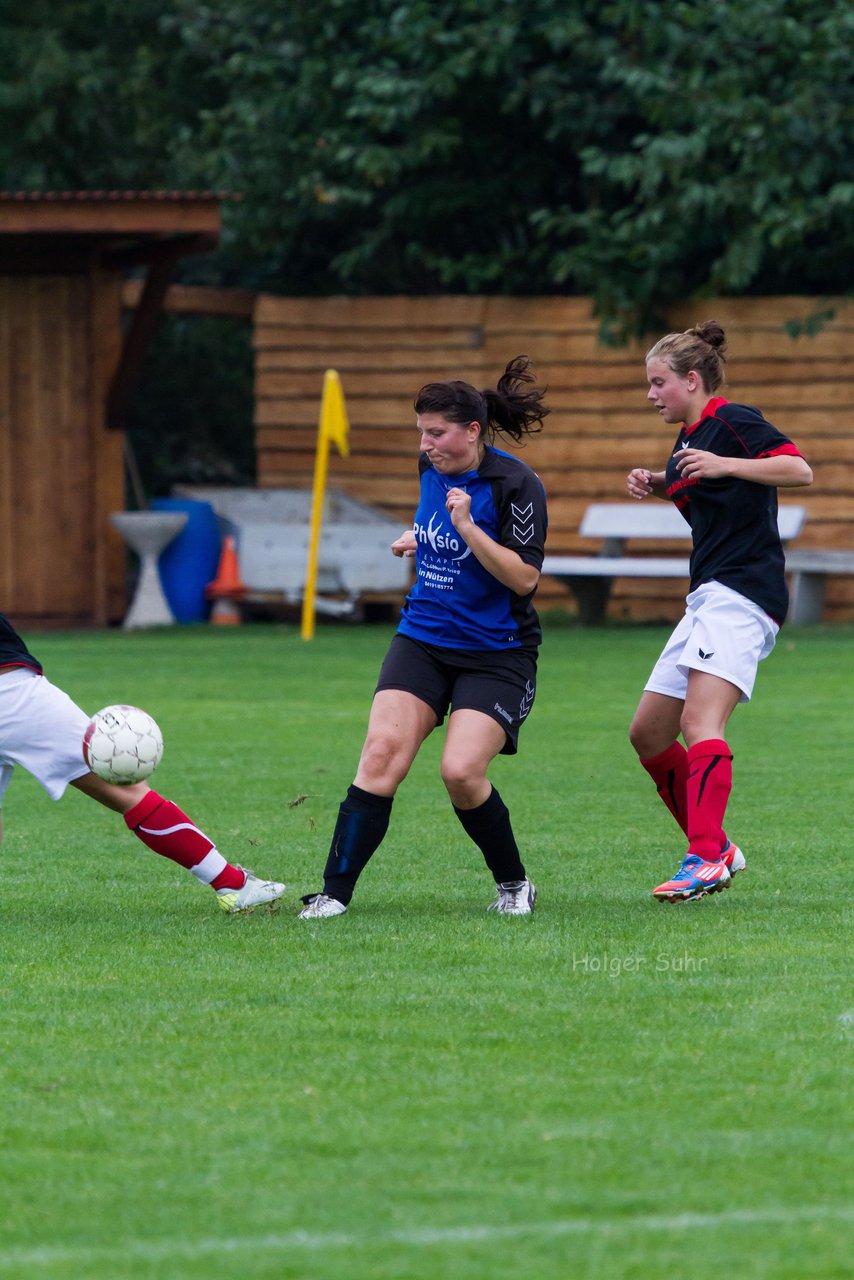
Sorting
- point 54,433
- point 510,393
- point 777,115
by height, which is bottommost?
point 54,433

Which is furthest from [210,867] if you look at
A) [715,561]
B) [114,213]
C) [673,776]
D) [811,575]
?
[811,575]

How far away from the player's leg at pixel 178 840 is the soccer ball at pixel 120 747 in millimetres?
112

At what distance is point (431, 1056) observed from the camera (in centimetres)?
435

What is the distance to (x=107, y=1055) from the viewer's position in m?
4.40

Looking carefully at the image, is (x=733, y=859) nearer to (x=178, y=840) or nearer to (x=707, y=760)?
(x=707, y=760)

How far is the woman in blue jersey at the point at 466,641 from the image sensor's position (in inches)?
236

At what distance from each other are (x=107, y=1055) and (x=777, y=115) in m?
15.4

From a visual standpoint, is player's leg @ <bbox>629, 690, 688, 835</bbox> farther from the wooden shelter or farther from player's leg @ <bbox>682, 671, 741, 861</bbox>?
the wooden shelter

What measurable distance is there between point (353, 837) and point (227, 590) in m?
14.8

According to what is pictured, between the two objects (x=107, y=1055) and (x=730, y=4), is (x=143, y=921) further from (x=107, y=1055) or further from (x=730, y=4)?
(x=730, y=4)

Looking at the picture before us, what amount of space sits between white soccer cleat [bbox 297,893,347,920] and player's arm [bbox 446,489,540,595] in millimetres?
1081

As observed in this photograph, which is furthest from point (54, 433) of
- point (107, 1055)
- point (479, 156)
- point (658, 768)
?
point (107, 1055)

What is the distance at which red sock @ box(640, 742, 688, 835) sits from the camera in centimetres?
672

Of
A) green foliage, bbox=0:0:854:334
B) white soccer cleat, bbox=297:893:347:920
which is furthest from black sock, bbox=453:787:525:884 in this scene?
green foliage, bbox=0:0:854:334
